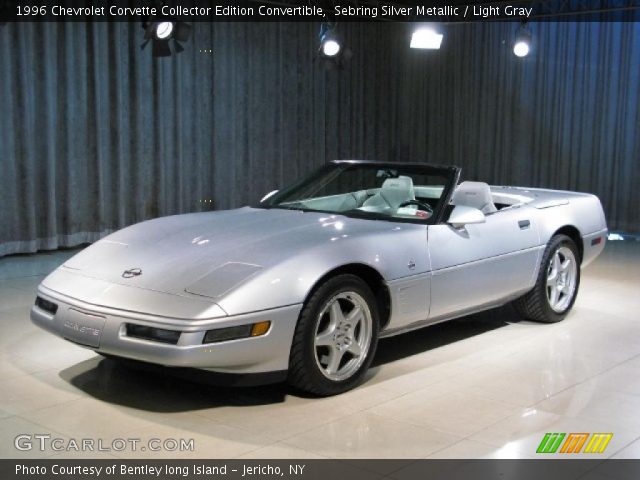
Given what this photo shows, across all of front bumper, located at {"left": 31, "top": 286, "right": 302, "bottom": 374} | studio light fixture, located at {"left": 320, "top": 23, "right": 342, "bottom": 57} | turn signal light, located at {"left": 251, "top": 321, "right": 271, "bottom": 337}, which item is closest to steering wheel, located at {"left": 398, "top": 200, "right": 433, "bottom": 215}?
front bumper, located at {"left": 31, "top": 286, "right": 302, "bottom": 374}

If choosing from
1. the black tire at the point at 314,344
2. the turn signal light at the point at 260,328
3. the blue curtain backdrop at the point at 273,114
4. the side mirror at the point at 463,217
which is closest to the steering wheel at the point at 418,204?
the side mirror at the point at 463,217

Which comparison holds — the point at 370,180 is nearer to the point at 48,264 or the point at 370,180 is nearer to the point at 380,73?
the point at 48,264

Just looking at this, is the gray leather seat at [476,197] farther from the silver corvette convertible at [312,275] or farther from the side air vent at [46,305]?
the side air vent at [46,305]

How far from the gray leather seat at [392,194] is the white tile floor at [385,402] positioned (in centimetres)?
87

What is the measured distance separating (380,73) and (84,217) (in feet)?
20.9

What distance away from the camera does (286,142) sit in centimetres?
1192

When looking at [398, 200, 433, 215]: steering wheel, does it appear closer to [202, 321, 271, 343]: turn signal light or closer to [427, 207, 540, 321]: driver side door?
[427, 207, 540, 321]: driver side door

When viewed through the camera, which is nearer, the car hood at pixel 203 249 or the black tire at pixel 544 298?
the car hood at pixel 203 249

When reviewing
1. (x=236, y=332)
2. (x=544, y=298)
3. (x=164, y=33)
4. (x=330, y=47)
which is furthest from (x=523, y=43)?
(x=236, y=332)

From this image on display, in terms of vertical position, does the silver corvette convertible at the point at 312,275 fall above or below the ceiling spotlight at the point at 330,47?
below

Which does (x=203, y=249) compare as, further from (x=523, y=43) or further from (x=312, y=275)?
(x=523, y=43)

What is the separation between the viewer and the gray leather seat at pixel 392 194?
4.93 meters

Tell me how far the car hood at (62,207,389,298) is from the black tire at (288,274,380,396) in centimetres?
25

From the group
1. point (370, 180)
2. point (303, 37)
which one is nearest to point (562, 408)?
point (370, 180)
